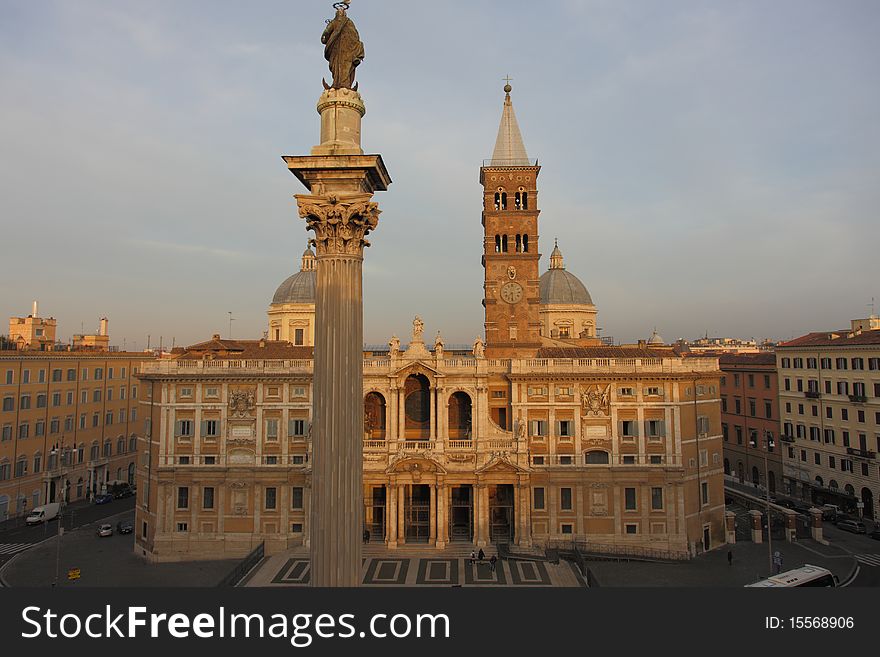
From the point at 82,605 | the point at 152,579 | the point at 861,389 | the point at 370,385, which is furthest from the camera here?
the point at 861,389

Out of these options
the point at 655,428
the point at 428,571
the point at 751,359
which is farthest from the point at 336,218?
the point at 751,359

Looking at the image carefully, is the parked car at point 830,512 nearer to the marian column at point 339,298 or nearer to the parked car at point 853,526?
the parked car at point 853,526

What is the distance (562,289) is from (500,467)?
4002 cm

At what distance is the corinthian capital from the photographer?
48.9 ft

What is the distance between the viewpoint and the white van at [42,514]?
188 feet

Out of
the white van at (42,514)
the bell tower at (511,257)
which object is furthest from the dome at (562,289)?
the white van at (42,514)

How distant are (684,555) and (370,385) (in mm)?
29123

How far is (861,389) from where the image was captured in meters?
58.0

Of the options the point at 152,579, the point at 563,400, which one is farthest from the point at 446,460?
the point at 152,579

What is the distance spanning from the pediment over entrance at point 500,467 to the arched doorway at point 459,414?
4411 millimetres

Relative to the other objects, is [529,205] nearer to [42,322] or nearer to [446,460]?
[446,460]

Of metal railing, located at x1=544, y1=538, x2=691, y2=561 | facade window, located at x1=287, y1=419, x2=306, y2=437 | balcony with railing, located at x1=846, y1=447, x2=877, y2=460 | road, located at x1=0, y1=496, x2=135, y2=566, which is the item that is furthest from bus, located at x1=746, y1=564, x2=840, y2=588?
road, located at x1=0, y1=496, x2=135, y2=566

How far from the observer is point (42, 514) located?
57.6m

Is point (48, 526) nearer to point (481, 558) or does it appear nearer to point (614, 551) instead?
point (481, 558)
